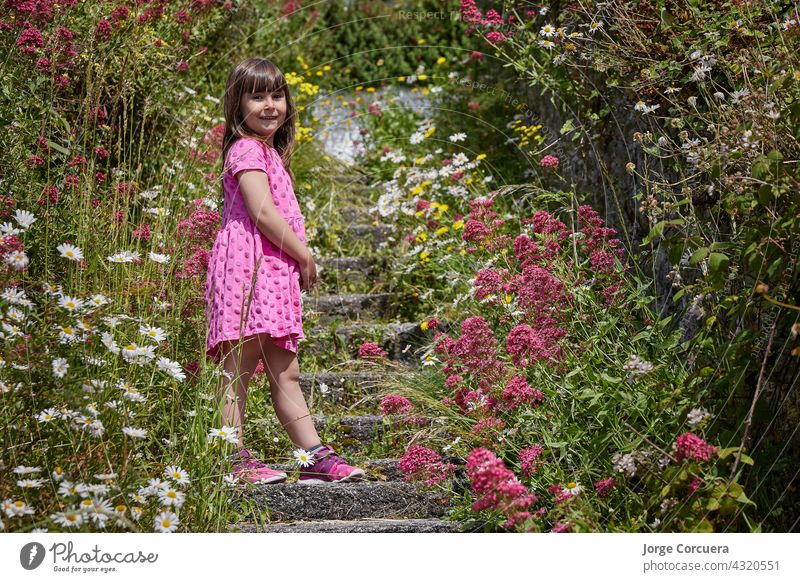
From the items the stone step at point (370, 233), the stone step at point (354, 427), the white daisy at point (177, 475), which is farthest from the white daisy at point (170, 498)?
the stone step at point (370, 233)

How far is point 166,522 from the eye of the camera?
2.68 metres

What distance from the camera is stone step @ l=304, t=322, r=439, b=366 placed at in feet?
16.6

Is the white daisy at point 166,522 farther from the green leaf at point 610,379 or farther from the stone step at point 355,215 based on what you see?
the stone step at point 355,215

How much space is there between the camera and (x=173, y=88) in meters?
5.39

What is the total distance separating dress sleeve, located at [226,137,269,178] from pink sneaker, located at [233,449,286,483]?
110 centimetres

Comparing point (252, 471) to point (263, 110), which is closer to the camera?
point (252, 471)

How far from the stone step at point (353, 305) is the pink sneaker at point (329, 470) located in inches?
71.1

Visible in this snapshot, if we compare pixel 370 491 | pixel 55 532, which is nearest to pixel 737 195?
pixel 370 491

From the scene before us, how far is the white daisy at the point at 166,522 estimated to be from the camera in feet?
8.66

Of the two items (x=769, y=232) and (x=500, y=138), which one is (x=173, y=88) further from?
(x=769, y=232)

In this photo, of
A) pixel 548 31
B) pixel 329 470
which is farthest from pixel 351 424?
pixel 548 31

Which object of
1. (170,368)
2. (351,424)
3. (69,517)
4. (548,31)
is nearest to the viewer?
(69,517)

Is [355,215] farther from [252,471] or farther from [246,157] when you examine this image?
[252,471]

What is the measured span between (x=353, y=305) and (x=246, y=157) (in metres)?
1.96
